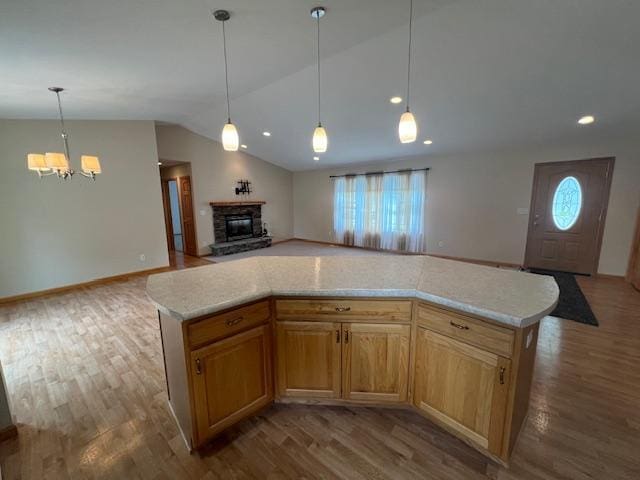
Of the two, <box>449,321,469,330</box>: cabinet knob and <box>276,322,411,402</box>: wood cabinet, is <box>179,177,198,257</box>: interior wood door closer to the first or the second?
<box>276,322,411,402</box>: wood cabinet

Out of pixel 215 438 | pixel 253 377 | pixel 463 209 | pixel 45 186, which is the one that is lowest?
pixel 215 438

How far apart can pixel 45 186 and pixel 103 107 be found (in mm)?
1584

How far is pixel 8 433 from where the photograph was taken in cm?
171

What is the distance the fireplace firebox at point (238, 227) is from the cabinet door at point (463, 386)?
658 cm

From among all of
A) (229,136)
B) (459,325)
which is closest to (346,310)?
(459,325)

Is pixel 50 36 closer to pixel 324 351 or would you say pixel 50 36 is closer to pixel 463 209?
pixel 324 351

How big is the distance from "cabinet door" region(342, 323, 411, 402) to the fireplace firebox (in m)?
6.30

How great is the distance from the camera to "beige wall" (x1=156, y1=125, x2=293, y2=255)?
623 centimetres

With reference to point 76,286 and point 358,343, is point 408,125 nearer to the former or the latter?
point 358,343

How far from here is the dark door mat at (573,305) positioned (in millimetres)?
3242

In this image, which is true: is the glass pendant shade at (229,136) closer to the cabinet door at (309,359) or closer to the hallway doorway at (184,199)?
→ the cabinet door at (309,359)

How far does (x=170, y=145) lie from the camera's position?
612cm

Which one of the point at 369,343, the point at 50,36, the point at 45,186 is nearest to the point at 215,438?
the point at 369,343

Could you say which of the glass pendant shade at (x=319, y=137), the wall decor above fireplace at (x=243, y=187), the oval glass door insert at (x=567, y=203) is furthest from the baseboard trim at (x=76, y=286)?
the oval glass door insert at (x=567, y=203)
